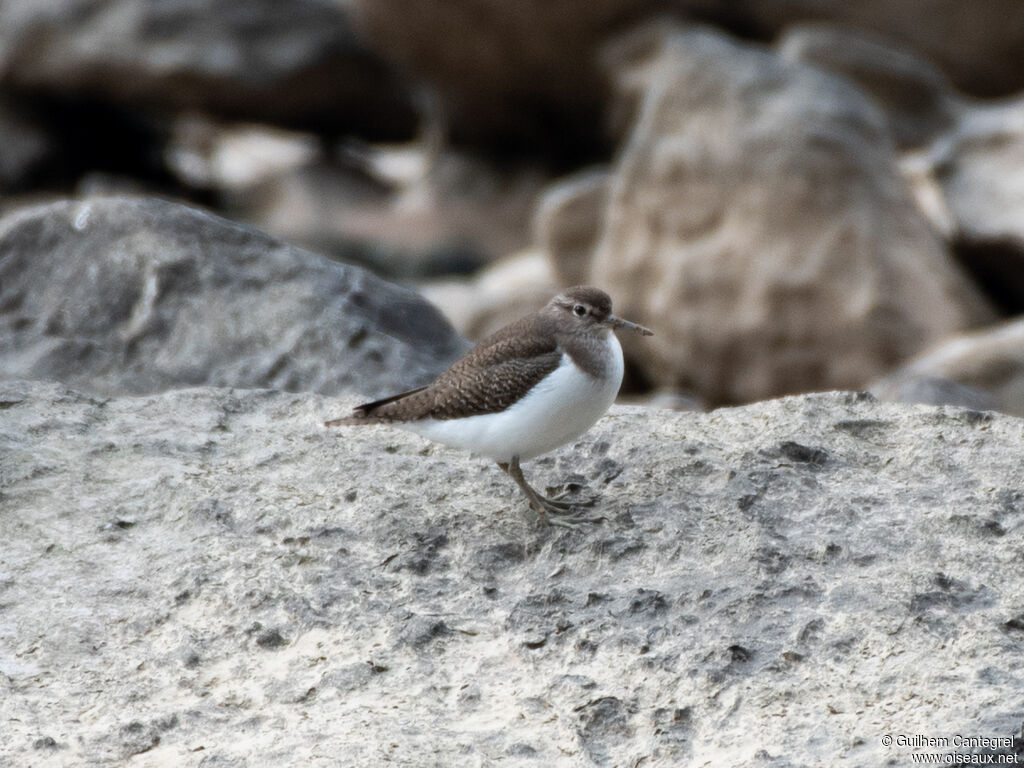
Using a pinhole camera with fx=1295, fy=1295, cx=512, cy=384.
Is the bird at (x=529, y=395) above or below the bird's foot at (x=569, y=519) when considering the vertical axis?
above

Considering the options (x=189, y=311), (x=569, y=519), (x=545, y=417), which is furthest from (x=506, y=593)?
(x=189, y=311)

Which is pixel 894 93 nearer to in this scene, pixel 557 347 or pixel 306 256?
pixel 306 256

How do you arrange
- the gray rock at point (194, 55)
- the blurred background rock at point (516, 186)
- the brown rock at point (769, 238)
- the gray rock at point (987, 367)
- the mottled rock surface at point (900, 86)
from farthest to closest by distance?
1. the gray rock at point (194, 55)
2. the mottled rock surface at point (900, 86)
3. the brown rock at point (769, 238)
4. the gray rock at point (987, 367)
5. the blurred background rock at point (516, 186)

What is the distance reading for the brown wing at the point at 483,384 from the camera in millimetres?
5129

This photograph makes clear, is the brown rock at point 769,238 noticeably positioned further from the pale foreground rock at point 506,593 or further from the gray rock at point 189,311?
the pale foreground rock at point 506,593

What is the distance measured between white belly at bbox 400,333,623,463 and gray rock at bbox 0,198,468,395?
59.4 inches

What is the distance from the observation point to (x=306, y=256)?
698 cm

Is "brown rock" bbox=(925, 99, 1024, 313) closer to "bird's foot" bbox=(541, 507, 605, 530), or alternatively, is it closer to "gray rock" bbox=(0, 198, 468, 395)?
"gray rock" bbox=(0, 198, 468, 395)

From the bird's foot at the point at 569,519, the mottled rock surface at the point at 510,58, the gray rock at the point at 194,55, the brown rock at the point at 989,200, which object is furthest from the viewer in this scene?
the gray rock at the point at 194,55

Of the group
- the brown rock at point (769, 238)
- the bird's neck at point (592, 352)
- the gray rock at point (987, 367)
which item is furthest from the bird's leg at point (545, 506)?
the brown rock at point (769, 238)

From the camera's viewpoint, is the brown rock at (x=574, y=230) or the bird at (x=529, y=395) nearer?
the bird at (x=529, y=395)

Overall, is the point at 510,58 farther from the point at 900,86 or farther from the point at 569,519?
the point at 569,519

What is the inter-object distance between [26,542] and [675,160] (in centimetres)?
899

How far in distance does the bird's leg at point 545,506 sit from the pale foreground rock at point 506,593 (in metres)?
0.06
